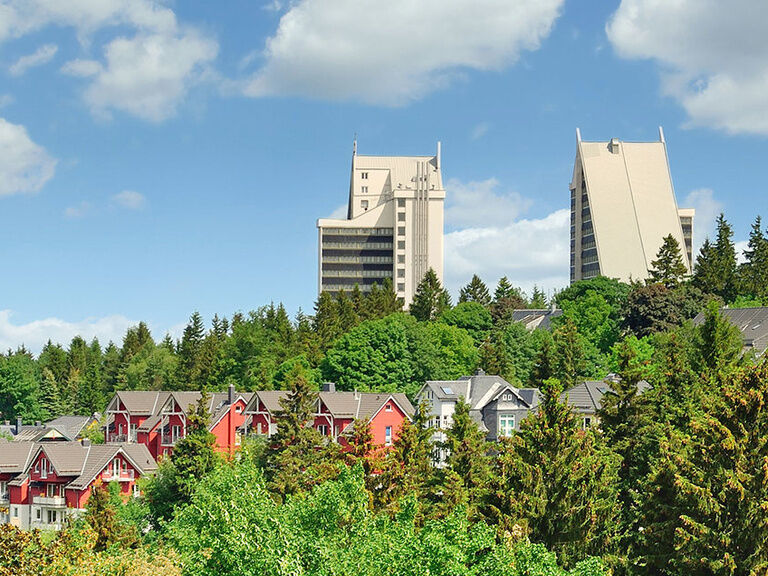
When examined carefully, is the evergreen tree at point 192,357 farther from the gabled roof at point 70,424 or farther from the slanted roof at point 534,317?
the slanted roof at point 534,317

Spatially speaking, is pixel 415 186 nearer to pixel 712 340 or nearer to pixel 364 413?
pixel 364 413

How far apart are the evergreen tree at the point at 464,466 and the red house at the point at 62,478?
1354 inches

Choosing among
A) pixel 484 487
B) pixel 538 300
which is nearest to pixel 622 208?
pixel 538 300

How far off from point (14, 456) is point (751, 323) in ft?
202

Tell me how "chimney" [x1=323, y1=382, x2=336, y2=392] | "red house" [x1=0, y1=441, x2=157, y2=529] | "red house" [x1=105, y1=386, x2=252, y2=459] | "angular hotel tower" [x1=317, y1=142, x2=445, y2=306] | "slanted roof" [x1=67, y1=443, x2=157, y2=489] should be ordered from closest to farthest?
1. "slanted roof" [x1=67, y1=443, x2=157, y2=489]
2. "red house" [x1=0, y1=441, x2=157, y2=529]
3. "red house" [x1=105, y1=386, x2=252, y2=459]
4. "chimney" [x1=323, y1=382, x2=336, y2=392]
5. "angular hotel tower" [x1=317, y1=142, x2=445, y2=306]

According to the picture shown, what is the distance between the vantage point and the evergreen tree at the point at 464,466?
46.2m

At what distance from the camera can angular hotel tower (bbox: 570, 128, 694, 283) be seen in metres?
156

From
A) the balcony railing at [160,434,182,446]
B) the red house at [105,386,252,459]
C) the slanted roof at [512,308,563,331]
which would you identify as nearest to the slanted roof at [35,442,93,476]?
the red house at [105,386,252,459]

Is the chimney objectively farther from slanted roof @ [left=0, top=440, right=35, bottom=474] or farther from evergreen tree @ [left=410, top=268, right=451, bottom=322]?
evergreen tree @ [left=410, top=268, right=451, bottom=322]

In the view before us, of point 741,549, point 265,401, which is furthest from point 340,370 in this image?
point 741,549

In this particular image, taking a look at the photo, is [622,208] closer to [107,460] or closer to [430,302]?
[430,302]

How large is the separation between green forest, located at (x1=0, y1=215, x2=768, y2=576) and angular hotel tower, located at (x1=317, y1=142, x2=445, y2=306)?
6637 cm

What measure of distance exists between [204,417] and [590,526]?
35.2 meters

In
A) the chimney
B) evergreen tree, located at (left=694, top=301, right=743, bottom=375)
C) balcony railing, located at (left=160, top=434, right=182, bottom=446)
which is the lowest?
balcony railing, located at (left=160, top=434, right=182, bottom=446)
